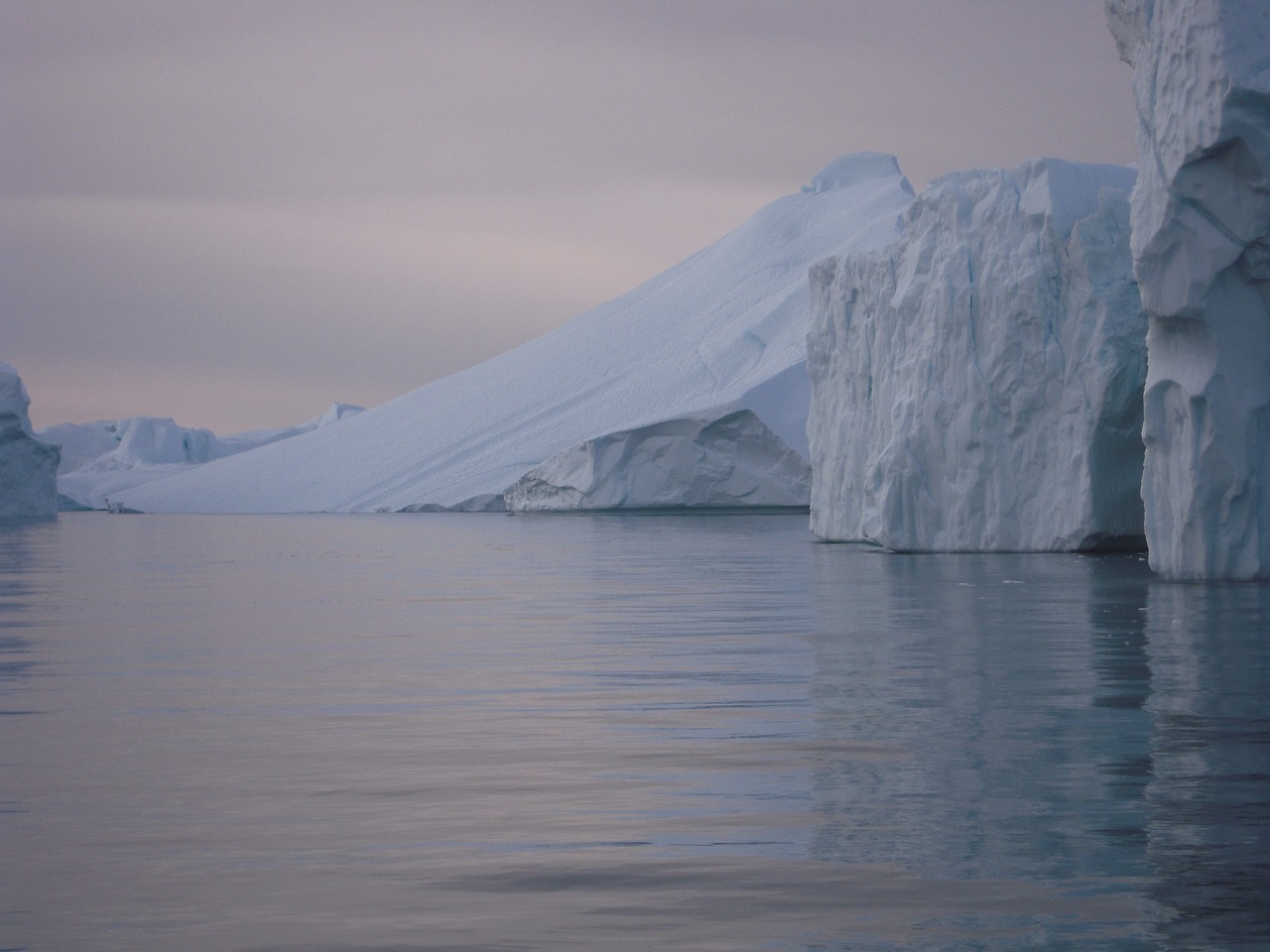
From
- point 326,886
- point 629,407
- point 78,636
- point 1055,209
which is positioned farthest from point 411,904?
point 629,407

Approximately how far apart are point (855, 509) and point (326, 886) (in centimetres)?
2497

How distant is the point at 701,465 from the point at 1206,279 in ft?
118

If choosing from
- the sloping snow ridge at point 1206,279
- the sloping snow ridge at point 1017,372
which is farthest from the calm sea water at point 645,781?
the sloping snow ridge at point 1017,372

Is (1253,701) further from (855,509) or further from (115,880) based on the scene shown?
(855,509)

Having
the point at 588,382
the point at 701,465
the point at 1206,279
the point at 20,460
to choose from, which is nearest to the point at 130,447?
the point at 20,460

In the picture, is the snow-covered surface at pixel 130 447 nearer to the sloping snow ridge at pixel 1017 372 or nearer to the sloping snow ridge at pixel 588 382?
the sloping snow ridge at pixel 588 382

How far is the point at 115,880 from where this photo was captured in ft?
13.9

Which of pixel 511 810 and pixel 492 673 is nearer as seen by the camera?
pixel 511 810

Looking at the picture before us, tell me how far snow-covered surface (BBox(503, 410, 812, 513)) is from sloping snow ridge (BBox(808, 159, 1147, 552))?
25.2 m

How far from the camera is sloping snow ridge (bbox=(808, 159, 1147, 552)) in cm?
2145

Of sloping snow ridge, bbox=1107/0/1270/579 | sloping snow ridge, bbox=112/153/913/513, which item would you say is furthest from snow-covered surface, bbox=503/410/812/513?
sloping snow ridge, bbox=1107/0/1270/579

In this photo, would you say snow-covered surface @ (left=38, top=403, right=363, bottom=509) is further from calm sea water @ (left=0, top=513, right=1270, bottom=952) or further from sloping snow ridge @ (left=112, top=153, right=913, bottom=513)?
calm sea water @ (left=0, top=513, right=1270, bottom=952)

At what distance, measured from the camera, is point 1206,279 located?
14445mm

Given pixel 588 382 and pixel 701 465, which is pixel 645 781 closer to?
pixel 701 465
